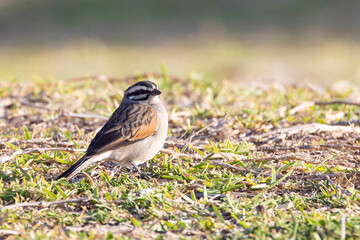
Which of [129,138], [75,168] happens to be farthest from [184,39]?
[75,168]

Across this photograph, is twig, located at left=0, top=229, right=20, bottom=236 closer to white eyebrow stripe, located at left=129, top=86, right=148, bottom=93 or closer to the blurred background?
white eyebrow stripe, located at left=129, top=86, right=148, bottom=93

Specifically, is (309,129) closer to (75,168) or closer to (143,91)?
(143,91)

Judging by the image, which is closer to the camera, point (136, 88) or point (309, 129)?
point (136, 88)

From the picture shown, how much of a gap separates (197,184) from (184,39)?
1459 cm

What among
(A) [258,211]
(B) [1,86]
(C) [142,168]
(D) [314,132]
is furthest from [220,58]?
(A) [258,211]

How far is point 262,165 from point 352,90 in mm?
4998

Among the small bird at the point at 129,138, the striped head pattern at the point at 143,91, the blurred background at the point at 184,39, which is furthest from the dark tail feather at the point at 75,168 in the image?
the blurred background at the point at 184,39

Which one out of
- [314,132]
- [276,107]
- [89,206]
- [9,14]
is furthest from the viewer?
[9,14]

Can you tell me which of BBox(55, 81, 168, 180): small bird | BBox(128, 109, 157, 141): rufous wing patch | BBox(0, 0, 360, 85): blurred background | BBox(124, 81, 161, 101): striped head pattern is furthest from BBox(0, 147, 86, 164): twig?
BBox(0, 0, 360, 85): blurred background

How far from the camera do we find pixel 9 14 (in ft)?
79.3

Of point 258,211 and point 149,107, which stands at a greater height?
point 149,107

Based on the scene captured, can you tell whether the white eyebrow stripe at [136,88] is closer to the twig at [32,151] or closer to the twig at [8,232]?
the twig at [32,151]

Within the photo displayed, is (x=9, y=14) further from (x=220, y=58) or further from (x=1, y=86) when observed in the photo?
(x=1, y=86)

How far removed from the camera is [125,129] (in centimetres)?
600
